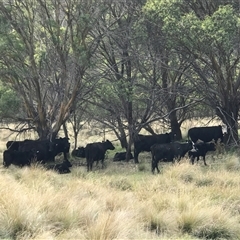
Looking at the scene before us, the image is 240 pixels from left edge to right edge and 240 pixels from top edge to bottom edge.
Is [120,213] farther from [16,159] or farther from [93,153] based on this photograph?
[16,159]

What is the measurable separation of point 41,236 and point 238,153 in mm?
12995

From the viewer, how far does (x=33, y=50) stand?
19.6 meters

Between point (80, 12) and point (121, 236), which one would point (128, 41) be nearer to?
point (80, 12)

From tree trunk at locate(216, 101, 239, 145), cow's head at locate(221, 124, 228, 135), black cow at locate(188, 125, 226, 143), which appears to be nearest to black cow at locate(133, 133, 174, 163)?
black cow at locate(188, 125, 226, 143)

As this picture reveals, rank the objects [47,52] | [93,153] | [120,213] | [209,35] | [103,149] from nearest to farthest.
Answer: [120,213] < [209,35] < [93,153] < [103,149] < [47,52]

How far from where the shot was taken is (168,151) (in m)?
17.5

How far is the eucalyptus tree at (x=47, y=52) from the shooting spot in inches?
729

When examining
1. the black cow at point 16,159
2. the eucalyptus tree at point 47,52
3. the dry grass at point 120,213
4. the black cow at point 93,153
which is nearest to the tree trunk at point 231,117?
the black cow at point 93,153

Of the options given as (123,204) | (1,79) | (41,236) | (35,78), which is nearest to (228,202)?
(123,204)

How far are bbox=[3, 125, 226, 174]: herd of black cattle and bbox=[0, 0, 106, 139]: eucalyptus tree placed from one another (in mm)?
1120

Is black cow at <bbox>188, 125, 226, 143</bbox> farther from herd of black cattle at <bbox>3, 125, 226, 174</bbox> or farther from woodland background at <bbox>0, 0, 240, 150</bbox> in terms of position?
woodland background at <bbox>0, 0, 240, 150</bbox>

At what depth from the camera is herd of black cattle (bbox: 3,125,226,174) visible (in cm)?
1753

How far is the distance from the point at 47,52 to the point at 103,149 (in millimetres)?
5040

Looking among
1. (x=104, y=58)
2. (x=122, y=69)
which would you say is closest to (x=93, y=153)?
(x=122, y=69)
